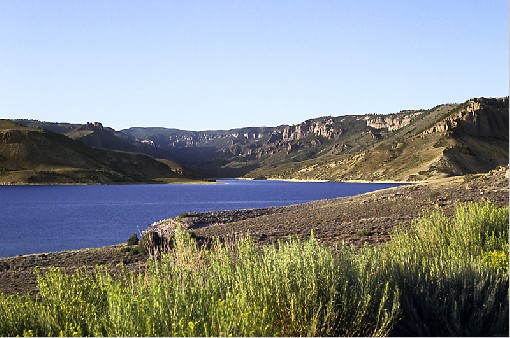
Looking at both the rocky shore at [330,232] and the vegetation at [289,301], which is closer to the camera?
the vegetation at [289,301]

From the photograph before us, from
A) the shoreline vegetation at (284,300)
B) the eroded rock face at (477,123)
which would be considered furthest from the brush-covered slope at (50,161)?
the shoreline vegetation at (284,300)

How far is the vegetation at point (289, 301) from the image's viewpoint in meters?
5.78

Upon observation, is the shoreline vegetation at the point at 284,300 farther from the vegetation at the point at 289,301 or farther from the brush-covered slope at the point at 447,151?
the brush-covered slope at the point at 447,151

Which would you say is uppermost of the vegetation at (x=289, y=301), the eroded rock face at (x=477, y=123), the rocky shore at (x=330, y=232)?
the eroded rock face at (x=477, y=123)

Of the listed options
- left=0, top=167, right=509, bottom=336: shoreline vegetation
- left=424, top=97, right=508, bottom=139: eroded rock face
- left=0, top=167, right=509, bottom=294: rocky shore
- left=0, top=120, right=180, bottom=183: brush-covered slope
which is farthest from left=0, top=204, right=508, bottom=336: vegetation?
left=424, top=97, right=508, bottom=139: eroded rock face

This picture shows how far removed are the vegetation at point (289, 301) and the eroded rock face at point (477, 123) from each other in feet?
601

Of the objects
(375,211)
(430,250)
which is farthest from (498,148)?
(430,250)

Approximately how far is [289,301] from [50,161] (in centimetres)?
16079

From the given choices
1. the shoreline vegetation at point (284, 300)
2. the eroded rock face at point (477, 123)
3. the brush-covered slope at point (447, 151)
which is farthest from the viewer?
the eroded rock face at point (477, 123)

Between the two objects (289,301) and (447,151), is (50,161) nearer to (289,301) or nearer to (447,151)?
(447,151)

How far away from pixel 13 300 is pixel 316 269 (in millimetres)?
4169

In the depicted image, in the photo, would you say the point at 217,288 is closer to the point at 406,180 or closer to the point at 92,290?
the point at 92,290

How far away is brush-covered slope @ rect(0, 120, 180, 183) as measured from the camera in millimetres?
144250

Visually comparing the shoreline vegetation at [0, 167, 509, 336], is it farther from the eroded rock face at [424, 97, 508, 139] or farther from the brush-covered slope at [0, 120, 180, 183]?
the eroded rock face at [424, 97, 508, 139]
